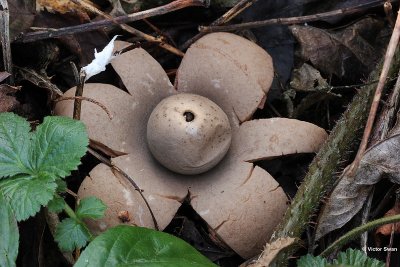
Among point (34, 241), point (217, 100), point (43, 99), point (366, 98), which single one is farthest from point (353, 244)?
point (43, 99)

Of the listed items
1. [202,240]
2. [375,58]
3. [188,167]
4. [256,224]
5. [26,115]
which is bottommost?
[202,240]

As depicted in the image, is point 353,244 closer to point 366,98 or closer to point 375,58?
point 366,98

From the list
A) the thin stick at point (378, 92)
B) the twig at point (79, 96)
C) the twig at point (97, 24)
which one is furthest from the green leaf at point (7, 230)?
the thin stick at point (378, 92)

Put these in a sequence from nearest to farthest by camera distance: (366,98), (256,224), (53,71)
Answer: (256,224) → (366,98) → (53,71)

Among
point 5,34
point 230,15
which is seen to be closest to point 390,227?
point 230,15

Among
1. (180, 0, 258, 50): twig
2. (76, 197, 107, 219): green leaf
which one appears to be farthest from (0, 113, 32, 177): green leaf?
(180, 0, 258, 50): twig

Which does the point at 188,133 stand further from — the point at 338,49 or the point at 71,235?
the point at 338,49

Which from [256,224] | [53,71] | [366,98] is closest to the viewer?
[256,224]

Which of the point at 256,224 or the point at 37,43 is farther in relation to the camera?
the point at 37,43
